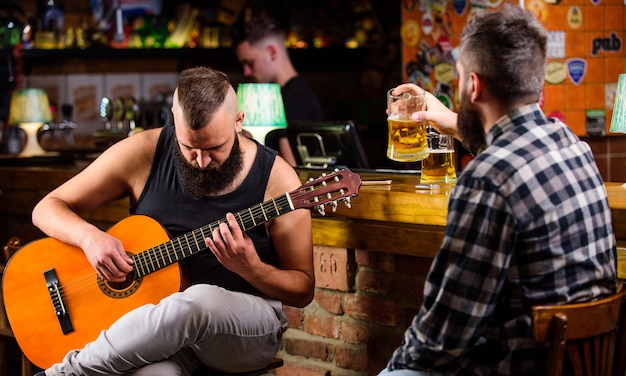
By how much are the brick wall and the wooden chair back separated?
98cm

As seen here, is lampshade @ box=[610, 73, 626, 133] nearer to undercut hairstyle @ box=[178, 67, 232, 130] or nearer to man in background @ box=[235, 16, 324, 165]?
undercut hairstyle @ box=[178, 67, 232, 130]

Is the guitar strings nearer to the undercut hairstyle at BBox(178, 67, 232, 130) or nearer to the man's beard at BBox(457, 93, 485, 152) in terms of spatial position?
the undercut hairstyle at BBox(178, 67, 232, 130)

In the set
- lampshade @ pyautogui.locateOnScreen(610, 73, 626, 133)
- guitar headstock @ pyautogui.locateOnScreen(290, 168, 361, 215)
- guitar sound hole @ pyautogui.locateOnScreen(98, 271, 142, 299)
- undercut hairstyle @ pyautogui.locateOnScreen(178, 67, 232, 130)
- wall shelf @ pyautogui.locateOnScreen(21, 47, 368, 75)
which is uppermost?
wall shelf @ pyautogui.locateOnScreen(21, 47, 368, 75)

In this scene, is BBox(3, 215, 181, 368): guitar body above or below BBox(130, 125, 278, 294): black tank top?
below

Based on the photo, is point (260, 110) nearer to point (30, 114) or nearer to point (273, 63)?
point (273, 63)

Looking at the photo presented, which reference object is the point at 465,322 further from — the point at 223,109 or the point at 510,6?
the point at 223,109

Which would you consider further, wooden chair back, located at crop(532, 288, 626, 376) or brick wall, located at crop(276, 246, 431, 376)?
brick wall, located at crop(276, 246, 431, 376)

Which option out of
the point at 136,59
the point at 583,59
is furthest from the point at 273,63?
the point at 136,59

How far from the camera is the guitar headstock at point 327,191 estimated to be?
2455 millimetres

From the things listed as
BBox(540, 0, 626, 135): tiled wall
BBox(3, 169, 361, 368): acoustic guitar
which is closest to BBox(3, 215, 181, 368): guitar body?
BBox(3, 169, 361, 368): acoustic guitar

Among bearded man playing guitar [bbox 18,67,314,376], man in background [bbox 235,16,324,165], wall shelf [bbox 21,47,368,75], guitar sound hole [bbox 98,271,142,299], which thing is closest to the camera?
bearded man playing guitar [bbox 18,67,314,376]

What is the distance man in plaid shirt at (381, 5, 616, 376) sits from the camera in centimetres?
178

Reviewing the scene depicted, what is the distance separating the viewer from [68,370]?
7.95 ft

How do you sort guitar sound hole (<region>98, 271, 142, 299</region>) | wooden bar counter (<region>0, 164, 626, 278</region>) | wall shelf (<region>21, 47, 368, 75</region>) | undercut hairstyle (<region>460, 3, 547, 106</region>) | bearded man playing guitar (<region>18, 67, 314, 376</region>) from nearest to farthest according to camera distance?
undercut hairstyle (<region>460, 3, 547, 106</region>), bearded man playing guitar (<region>18, 67, 314, 376</region>), wooden bar counter (<region>0, 164, 626, 278</region>), guitar sound hole (<region>98, 271, 142, 299</region>), wall shelf (<region>21, 47, 368, 75</region>)
